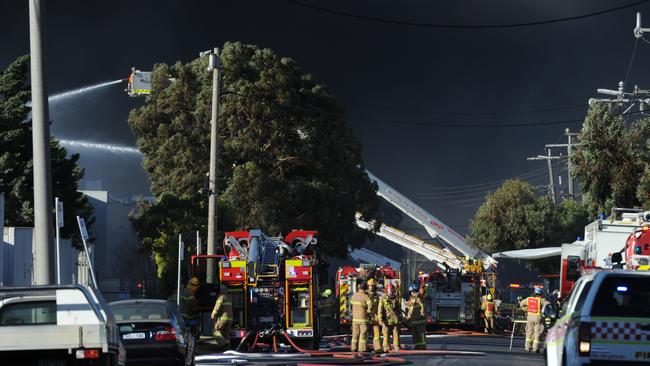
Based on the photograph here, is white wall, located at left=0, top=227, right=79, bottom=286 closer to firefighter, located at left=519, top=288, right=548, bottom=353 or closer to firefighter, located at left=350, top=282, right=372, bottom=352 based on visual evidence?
firefighter, located at left=350, top=282, right=372, bottom=352

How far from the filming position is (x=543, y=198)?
71.9 metres

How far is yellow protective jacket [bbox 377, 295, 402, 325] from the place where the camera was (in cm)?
2770

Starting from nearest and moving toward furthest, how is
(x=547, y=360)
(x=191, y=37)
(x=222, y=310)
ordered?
1. (x=547, y=360)
2. (x=222, y=310)
3. (x=191, y=37)

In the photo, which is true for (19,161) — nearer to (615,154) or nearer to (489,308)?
(489,308)

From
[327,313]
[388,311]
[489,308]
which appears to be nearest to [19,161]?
[327,313]

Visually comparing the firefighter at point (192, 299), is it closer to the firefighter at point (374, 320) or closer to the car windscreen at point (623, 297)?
the firefighter at point (374, 320)

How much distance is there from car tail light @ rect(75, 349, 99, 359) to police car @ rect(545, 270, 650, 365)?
16.9 ft

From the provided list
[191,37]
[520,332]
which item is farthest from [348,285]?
[191,37]

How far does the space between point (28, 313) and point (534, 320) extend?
54.7 ft

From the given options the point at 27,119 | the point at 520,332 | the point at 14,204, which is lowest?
the point at 520,332

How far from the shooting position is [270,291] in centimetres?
2750

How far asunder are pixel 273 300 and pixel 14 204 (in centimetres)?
1876

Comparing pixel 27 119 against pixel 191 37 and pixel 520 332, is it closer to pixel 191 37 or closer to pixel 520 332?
pixel 520 332

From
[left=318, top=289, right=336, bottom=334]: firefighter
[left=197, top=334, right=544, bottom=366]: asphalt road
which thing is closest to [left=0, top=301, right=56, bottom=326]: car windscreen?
[left=197, top=334, right=544, bottom=366]: asphalt road
